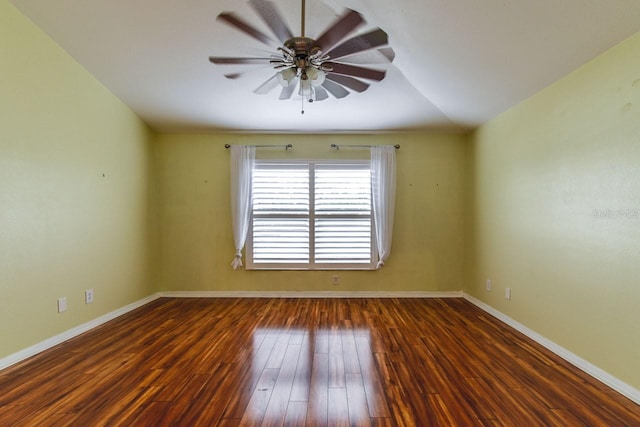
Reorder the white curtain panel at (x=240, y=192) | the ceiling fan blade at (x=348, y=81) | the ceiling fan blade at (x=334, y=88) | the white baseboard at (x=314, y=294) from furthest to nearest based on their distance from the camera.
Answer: the white baseboard at (x=314, y=294), the white curtain panel at (x=240, y=192), the ceiling fan blade at (x=334, y=88), the ceiling fan blade at (x=348, y=81)

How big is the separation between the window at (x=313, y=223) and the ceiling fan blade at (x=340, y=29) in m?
2.60

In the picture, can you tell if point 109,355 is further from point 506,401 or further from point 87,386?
point 506,401

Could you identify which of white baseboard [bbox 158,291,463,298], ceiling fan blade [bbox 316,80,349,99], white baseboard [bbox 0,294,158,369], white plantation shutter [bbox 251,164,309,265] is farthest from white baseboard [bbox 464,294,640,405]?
white baseboard [bbox 0,294,158,369]

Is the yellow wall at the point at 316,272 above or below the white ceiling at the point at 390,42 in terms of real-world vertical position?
below

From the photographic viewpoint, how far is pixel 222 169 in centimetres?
449

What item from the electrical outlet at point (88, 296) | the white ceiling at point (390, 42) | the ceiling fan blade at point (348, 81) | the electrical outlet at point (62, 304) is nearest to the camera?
the white ceiling at point (390, 42)

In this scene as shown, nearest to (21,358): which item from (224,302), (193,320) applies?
(193,320)

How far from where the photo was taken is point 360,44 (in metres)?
1.93

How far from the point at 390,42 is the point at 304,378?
278cm

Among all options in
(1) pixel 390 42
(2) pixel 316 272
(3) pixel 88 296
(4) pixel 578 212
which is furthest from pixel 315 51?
(3) pixel 88 296

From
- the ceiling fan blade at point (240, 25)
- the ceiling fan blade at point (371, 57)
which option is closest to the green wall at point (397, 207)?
the ceiling fan blade at point (371, 57)

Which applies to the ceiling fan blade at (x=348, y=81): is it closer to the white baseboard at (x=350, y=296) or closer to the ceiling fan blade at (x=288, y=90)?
the ceiling fan blade at (x=288, y=90)

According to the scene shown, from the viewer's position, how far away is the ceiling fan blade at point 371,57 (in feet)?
6.66

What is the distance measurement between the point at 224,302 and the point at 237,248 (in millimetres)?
736
